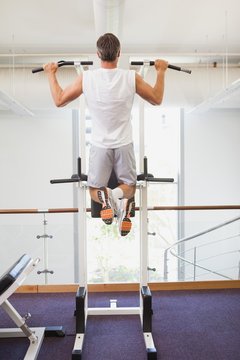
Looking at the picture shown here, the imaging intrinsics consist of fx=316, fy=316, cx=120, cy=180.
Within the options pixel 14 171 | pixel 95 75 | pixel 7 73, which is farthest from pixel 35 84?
pixel 95 75

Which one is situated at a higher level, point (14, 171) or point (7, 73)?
point (7, 73)

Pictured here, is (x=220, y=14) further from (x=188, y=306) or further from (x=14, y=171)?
(x=14, y=171)

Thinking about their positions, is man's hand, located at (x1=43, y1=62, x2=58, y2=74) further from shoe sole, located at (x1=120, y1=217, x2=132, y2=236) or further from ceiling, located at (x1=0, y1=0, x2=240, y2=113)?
shoe sole, located at (x1=120, y1=217, x2=132, y2=236)

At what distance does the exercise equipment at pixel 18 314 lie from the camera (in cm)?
194

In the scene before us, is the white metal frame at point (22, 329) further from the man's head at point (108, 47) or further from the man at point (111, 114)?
the man's head at point (108, 47)

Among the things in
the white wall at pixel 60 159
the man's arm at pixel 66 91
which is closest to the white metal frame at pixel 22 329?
the man's arm at pixel 66 91

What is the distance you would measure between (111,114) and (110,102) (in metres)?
0.08

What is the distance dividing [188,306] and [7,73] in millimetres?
4463

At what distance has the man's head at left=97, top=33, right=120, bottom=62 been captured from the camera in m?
1.97

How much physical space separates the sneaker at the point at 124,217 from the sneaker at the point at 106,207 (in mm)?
84

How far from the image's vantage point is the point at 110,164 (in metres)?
2.16

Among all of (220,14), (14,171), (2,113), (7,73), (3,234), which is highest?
(220,14)

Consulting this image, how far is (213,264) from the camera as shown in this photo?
4613 millimetres

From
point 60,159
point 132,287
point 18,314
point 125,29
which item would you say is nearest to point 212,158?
point 60,159
